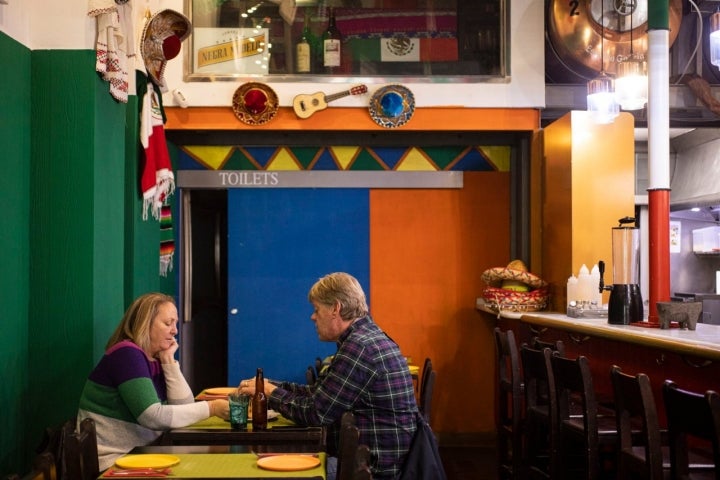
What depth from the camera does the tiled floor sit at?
20.5ft

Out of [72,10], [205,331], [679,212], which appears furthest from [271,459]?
[679,212]

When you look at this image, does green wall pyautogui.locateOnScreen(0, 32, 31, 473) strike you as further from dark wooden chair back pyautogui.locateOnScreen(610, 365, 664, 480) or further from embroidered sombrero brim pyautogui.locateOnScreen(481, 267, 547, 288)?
embroidered sombrero brim pyautogui.locateOnScreen(481, 267, 547, 288)

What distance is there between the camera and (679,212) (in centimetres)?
938

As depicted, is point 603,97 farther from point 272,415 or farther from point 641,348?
point 272,415

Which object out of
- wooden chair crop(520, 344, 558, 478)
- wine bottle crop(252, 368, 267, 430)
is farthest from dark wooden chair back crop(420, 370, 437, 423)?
wine bottle crop(252, 368, 267, 430)

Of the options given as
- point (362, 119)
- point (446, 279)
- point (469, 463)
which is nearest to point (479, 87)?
point (362, 119)

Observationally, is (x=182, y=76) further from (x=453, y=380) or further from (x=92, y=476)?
(x=92, y=476)

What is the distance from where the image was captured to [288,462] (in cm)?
270

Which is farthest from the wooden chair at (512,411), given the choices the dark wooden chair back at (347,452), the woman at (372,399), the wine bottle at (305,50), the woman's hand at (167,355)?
the dark wooden chair back at (347,452)

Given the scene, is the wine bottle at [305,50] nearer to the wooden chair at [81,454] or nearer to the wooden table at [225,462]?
the wooden table at [225,462]

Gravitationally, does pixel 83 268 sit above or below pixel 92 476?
above

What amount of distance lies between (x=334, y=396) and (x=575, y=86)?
4565 mm

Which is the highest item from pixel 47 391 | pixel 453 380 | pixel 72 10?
pixel 72 10

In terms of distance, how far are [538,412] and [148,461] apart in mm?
2469
